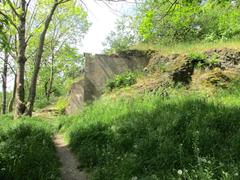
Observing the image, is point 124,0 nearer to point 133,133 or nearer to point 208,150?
point 133,133

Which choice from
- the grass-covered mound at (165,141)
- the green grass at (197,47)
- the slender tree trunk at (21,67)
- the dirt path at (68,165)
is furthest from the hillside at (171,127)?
the slender tree trunk at (21,67)

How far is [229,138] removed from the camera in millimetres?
6008

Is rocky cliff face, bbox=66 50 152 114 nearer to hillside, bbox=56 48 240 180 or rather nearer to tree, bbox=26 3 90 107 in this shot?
hillside, bbox=56 48 240 180

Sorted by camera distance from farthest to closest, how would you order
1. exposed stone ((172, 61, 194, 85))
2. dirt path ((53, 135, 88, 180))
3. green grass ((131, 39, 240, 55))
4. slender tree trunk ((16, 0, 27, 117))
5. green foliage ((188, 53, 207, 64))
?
slender tree trunk ((16, 0, 27, 117)), green grass ((131, 39, 240, 55)), green foliage ((188, 53, 207, 64)), exposed stone ((172, 61, 194, 85)), dirt path ((53, 135, 88, 180))

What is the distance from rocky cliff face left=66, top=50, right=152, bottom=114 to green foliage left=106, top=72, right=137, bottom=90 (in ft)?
1.92

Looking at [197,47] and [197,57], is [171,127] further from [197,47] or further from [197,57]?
[197,47]

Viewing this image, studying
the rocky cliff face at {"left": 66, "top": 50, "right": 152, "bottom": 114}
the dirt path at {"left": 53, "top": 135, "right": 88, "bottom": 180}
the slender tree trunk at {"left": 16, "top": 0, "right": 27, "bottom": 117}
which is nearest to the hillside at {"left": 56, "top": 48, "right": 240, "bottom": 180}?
the dirt path at {"left": 53, "top": 135, "right": 88, "bottom": 180}

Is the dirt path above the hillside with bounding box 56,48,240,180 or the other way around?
the other way around

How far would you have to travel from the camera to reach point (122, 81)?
14.2m

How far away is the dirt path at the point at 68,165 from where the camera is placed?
6.61 m

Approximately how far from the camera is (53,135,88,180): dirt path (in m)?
6.61

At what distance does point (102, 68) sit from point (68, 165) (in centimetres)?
847

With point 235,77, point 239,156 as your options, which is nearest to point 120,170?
point 239,156

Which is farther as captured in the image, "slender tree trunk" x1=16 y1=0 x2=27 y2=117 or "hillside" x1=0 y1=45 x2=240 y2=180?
"slender tree trunk" x1=16 y1=0 x2=27 y2=117
